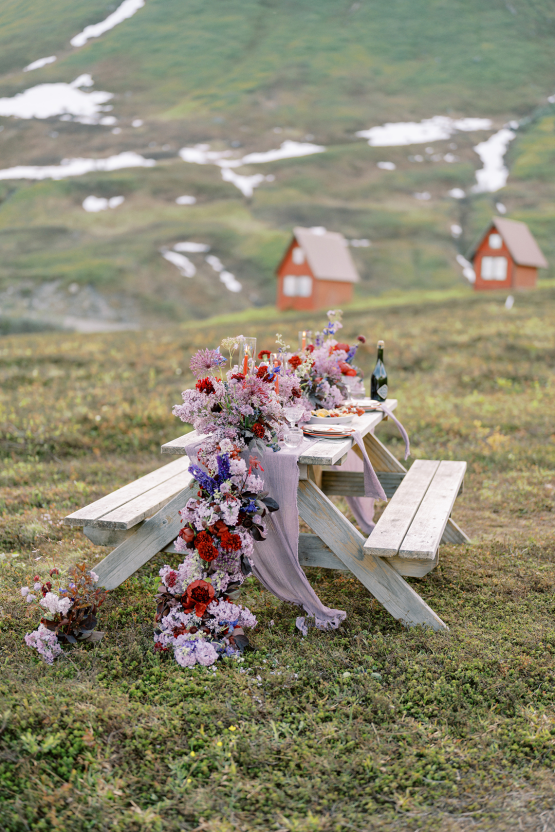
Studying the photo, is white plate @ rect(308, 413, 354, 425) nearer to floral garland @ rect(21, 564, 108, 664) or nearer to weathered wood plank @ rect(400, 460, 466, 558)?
weathered wood plank @ rect(400, 460, 466, 558)

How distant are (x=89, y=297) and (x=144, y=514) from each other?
5527 cm

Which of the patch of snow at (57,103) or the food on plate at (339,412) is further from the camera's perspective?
the patch of snow at (57,103)

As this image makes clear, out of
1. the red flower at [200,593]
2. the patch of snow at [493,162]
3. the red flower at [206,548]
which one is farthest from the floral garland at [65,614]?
the patch of snow at [493,162]

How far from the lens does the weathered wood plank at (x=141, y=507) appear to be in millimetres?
4785

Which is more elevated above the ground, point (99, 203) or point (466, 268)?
point (99, 203)

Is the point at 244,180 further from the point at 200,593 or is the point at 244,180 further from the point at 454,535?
the point at 200,593

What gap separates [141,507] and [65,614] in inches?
35.2

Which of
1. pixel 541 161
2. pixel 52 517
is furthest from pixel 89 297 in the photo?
pixel 541 161

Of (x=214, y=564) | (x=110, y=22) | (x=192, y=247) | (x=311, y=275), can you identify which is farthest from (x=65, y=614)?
(x=110, y=22)

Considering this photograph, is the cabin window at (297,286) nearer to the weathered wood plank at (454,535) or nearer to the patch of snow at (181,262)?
the patch of snow at (181,262)

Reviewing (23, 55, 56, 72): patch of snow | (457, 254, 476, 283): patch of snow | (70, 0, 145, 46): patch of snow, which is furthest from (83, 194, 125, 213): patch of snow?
(70, 0, 145, 46): patch of snow

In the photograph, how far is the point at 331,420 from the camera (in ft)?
19.5

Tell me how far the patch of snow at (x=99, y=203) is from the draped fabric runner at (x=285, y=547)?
268 ft

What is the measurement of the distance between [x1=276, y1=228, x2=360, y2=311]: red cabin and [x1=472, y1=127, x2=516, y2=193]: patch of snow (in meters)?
52.1
